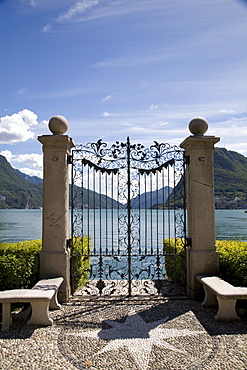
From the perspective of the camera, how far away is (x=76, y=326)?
5570mm

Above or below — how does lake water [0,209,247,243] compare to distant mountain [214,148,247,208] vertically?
below

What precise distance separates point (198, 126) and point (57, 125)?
334cm

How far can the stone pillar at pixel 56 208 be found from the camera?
22.6 feet

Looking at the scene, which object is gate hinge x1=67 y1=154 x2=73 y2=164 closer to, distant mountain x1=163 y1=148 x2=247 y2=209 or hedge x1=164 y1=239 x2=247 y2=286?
hedge x1=164 y1=239 x2=247 y2=286

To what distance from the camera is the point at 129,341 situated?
4887 millimetres

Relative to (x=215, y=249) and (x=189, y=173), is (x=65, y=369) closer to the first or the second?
(x=215, y=249)

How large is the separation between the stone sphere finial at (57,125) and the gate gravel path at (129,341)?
397cm

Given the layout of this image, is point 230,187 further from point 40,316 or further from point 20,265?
point 40,316

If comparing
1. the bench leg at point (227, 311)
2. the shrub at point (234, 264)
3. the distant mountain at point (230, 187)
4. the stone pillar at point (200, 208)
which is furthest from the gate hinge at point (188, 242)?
the distant mountain at point (230, 187)

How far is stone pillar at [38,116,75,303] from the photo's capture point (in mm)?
6883

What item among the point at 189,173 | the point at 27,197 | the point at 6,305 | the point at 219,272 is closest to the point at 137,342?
the point at 6,305

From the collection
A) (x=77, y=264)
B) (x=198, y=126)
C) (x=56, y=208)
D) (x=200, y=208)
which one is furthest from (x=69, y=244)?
(x=198, y=126)

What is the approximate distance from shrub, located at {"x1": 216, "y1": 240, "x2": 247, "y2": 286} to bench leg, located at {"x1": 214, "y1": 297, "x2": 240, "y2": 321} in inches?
36.6

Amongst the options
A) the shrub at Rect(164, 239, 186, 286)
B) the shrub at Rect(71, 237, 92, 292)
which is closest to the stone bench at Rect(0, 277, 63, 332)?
the shrub at Rect(71, 237, 92, 292)
